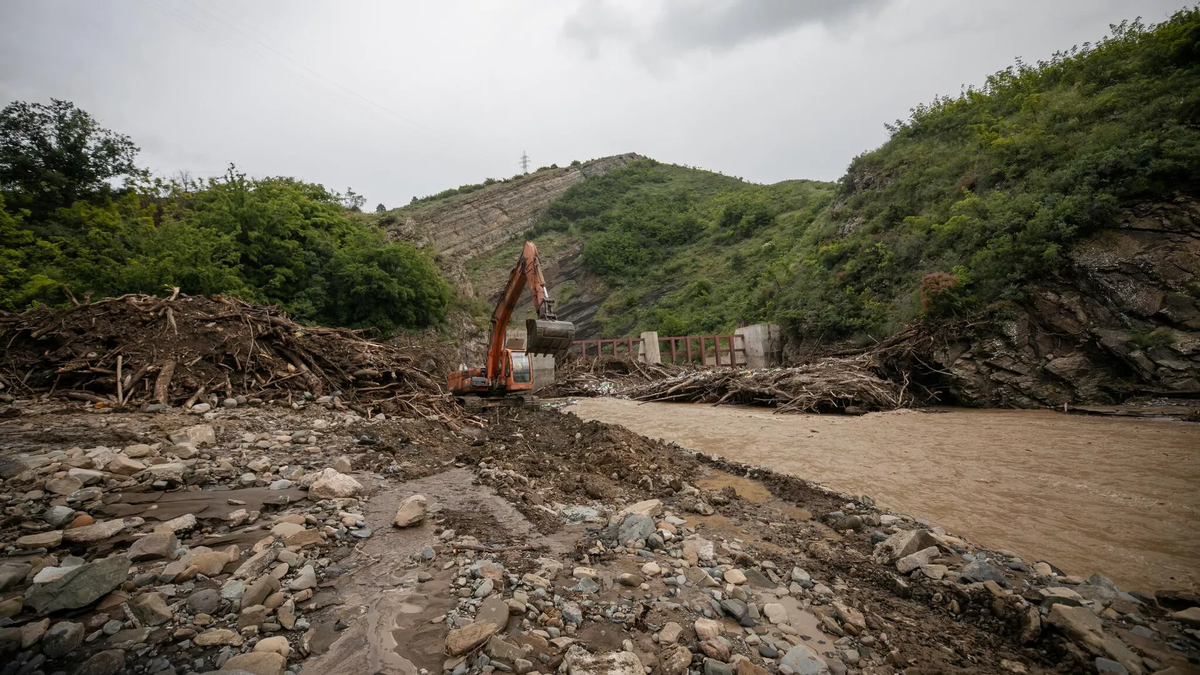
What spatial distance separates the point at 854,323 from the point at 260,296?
24.5 metres

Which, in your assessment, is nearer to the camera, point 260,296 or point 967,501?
point 967,501

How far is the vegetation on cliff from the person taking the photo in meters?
12.9

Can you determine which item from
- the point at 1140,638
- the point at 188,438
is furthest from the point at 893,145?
the point at 188,438

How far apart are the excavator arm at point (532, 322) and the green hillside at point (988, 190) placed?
11.4 metres

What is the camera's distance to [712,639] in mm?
2184

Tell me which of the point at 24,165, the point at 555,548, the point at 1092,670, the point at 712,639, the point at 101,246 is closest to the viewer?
the point at 1092,670

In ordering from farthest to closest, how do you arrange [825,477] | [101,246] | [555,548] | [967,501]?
[101,246], [825,477], [967,501], [555,548]

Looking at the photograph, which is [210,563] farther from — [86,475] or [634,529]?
[634,529]

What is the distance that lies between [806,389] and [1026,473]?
660cm

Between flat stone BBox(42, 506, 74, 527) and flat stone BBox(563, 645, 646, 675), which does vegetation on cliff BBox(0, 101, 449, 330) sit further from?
flat stone BBox(563, 645, 646, 675)

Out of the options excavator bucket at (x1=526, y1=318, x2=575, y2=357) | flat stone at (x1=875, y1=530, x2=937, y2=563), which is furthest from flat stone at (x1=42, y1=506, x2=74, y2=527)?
flat stone at (x1=875, y1=530, x2=937, y2=563)

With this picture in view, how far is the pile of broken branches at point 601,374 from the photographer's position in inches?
782

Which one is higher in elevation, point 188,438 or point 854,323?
point 854,323

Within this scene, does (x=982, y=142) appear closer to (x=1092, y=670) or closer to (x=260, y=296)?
(x=1092, y=670)
